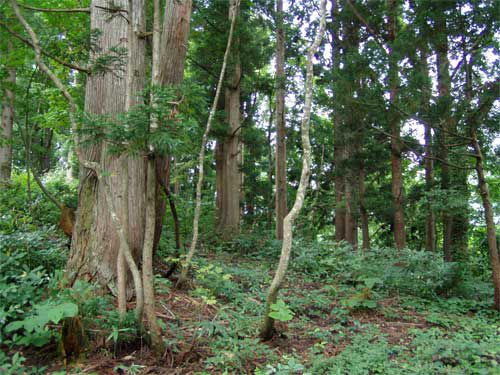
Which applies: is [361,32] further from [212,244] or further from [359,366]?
[359,366]

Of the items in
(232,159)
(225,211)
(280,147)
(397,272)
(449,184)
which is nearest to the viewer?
(397,272)

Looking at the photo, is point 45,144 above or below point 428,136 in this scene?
above

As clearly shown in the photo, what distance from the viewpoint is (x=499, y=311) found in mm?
5551

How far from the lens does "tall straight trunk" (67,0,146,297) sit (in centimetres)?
416

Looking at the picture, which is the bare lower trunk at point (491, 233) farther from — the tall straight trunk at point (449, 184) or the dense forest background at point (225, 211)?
the tall straight trunk at point (449, 184)

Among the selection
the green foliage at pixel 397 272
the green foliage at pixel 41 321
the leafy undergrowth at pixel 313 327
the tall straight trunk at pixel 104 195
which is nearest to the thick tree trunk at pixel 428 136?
the green foliage at pixel 397 272

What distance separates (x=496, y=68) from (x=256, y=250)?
636 centimetres

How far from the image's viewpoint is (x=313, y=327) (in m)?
4.65

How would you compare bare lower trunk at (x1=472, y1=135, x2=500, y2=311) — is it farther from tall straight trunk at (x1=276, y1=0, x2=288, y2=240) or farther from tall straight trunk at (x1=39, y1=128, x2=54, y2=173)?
tall straight trunk at (x1=39, y1=128, x2=54, y2=173)

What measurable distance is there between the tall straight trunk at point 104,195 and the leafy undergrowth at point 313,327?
0.55 meters

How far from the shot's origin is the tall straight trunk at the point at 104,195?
13.6 ft

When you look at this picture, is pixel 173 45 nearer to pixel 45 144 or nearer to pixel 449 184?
pixel 449 184

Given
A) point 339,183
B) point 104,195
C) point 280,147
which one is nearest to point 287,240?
point 104,195

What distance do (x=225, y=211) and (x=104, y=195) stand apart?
6.97m
